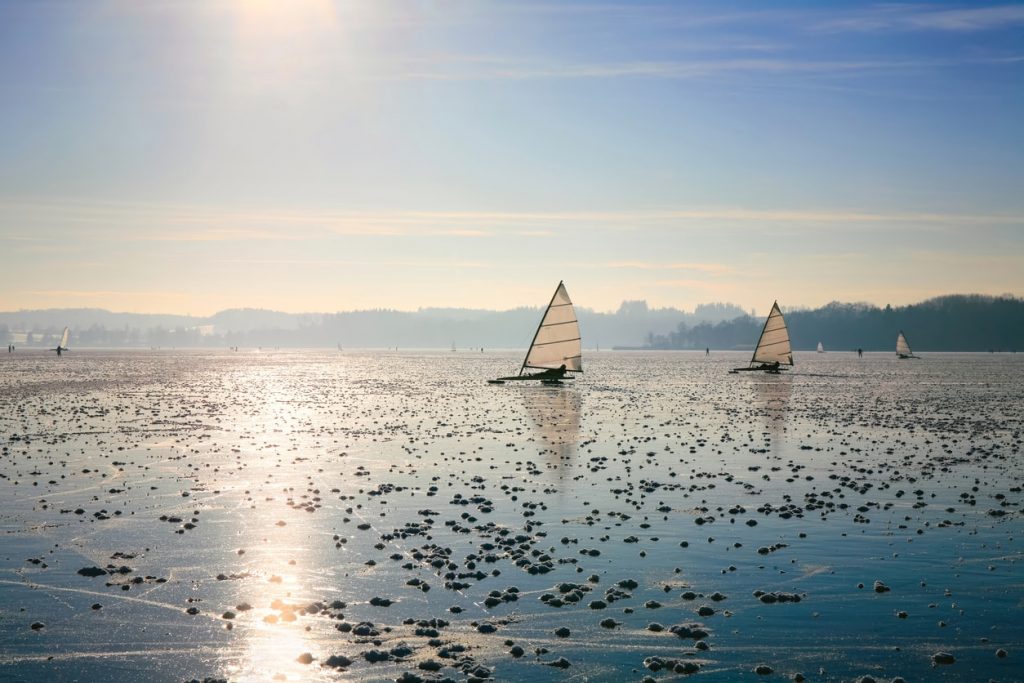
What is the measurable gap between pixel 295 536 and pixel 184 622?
650 centimetres

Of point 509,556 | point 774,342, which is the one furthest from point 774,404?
point 774,342

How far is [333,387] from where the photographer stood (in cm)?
9556

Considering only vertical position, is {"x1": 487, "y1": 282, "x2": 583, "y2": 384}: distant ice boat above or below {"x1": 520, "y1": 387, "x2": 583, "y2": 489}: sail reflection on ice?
above

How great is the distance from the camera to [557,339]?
8500 cm

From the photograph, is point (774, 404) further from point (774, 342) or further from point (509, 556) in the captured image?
point (774, 342)

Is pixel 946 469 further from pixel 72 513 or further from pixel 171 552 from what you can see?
pixel 72 513

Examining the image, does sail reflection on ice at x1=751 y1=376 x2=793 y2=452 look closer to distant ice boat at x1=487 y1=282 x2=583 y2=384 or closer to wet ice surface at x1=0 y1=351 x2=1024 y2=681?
wet ice surface at x1=0 y1=351 x2=1024 y2=681

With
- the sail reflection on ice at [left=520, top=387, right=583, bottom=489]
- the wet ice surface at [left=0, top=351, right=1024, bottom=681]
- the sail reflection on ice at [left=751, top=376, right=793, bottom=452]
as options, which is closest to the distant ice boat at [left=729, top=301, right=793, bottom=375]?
the sail reflection on ice at [left=751, top=376, right=793, bottom=452]

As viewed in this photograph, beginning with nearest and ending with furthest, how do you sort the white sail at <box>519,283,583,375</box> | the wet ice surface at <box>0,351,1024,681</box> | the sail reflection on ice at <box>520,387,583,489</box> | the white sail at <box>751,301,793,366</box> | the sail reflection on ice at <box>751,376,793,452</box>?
the wet ice surface at <box>0,351,1024,681</box>, the sail reflection on ice at <box>520,387,583,489</box>, the sail reflection on ice at <box>751,376,793,452</box>, the white sail at <box>519,283,583,375</box>, the white sail at <box>751,301,793,366</box>

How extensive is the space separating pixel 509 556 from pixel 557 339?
66.3 meters

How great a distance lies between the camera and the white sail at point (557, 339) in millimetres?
82438

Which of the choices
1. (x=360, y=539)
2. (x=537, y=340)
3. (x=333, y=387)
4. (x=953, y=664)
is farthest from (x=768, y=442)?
(x=333, y=387)

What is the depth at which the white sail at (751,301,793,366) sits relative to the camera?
113438 millimetres

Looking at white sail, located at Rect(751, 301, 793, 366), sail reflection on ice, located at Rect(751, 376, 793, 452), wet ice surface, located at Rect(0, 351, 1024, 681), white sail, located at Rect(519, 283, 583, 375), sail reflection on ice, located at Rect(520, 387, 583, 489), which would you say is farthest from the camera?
white sail, located at Rect(751, 301, 793, 366)
